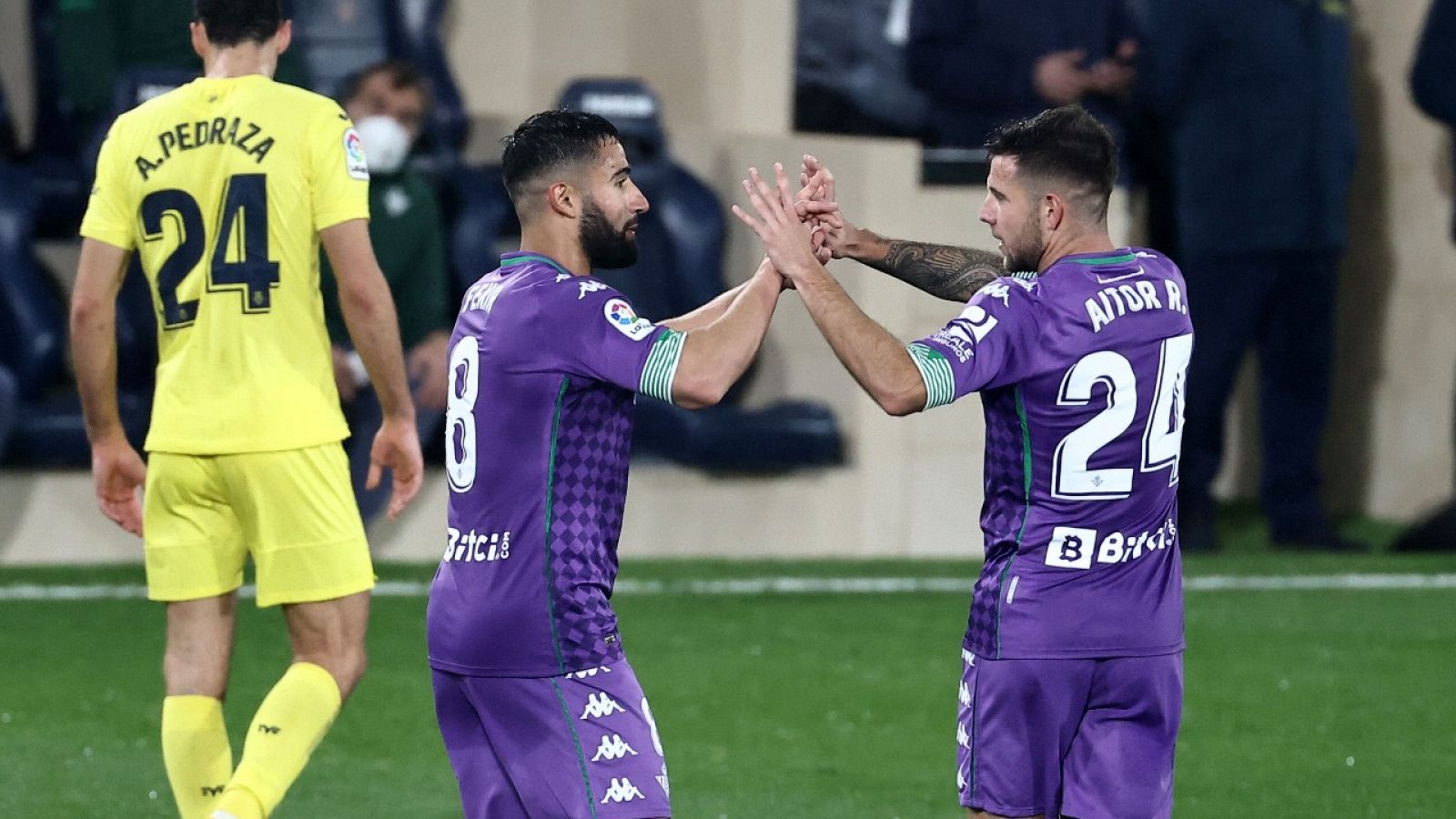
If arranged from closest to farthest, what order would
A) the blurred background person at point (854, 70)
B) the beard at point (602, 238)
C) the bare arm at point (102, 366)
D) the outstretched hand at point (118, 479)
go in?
→ the beard at point (602, 238) < the bare arm at point (102, 366) < the outstretched hand at point (118, 479) < the blurred background person at point (854, 70)

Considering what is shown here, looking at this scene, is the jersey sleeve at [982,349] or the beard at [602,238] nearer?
the jersey sleeve at [982,349]

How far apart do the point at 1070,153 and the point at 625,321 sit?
825 millimetres

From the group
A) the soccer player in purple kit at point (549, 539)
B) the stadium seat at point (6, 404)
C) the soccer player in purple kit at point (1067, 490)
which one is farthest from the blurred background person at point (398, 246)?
the soccer player in purple kit at point (1067, 490)

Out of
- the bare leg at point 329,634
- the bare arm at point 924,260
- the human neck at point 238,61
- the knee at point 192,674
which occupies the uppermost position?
the human neck at point 238,61

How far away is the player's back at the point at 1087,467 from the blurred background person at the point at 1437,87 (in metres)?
6.53

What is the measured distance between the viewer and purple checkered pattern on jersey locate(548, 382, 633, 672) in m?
3.72

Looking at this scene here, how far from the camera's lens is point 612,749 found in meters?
3.68

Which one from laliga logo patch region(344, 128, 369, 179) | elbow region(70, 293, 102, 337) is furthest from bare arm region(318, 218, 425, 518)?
elbow region(70, 293, 102, 337)

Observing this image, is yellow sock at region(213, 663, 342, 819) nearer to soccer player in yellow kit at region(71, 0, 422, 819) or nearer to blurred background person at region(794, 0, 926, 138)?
soccer player in yellow kit at region(71, 0, 422, 819)

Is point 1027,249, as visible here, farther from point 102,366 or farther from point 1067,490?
point 102,366

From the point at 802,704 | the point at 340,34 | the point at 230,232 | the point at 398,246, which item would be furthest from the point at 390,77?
the point at 230,232

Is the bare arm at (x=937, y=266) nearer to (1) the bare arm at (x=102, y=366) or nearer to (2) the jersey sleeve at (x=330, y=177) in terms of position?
(2) the jersey sleeve at (x=330, y=177)

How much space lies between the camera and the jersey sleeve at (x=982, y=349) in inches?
146

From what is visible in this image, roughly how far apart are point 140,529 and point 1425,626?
502 centimetres
